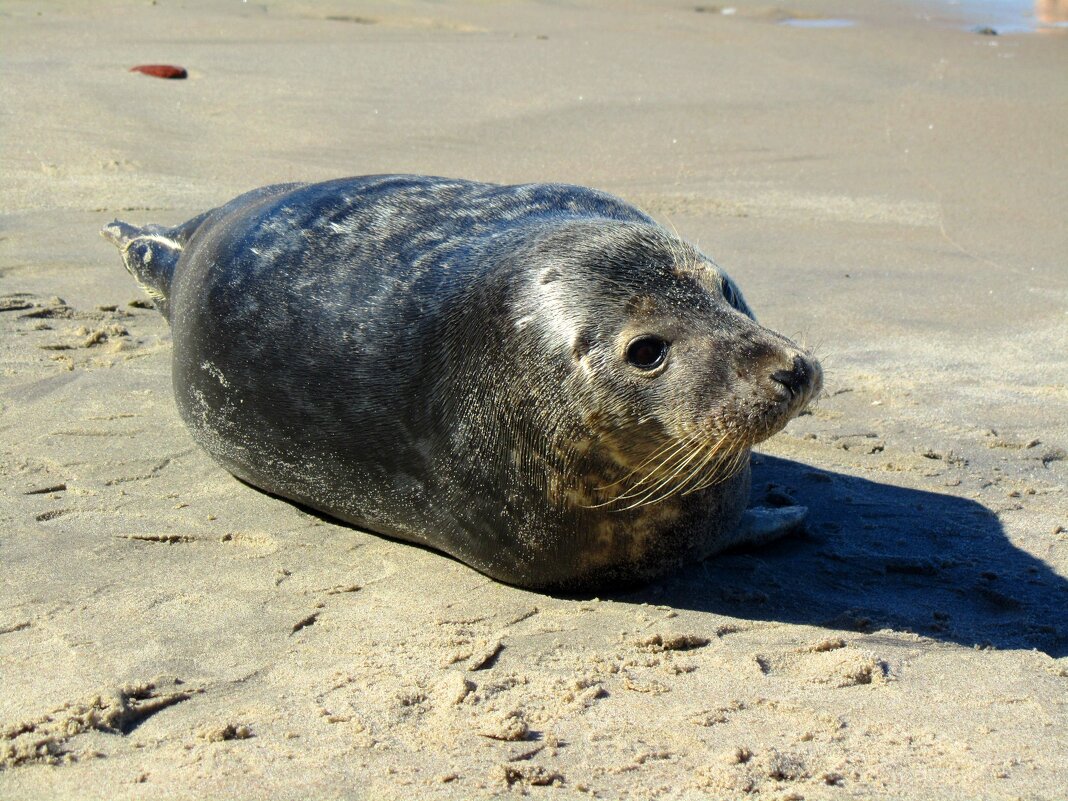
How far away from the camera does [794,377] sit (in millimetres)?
3504

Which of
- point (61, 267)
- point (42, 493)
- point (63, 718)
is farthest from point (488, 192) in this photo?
point (61, 267)

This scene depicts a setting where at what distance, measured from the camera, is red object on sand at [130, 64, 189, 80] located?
1028 cm

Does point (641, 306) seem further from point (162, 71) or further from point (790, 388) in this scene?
point (162, 71)

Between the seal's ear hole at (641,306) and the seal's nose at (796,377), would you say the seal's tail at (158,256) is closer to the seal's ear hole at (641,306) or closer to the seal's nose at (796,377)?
the seal's ear hole at (641,306)

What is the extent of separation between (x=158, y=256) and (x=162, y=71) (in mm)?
5125

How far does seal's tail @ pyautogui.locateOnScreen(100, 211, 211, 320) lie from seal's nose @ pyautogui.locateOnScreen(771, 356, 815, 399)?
2.84m

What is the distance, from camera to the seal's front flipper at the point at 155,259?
5.61 meters

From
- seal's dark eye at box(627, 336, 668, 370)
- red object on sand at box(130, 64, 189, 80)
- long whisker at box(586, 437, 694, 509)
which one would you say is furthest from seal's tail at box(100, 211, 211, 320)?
red object on sand at box(130, 64, 189, 80)

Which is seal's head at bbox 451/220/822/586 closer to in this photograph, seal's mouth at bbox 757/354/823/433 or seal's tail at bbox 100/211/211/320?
seal's mouth at bbox 757/354/823/433

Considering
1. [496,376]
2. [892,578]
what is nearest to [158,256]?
[496,376]

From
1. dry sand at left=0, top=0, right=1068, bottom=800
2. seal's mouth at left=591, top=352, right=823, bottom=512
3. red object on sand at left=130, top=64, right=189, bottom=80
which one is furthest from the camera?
red object on sand at left=130, top=64, right=189, bottom=80

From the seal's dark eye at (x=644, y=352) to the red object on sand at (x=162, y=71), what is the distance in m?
7.64

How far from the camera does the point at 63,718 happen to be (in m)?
3.00

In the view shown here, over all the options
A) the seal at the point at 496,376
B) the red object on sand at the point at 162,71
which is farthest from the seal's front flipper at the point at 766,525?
the red object on sand at the point at 162,71
